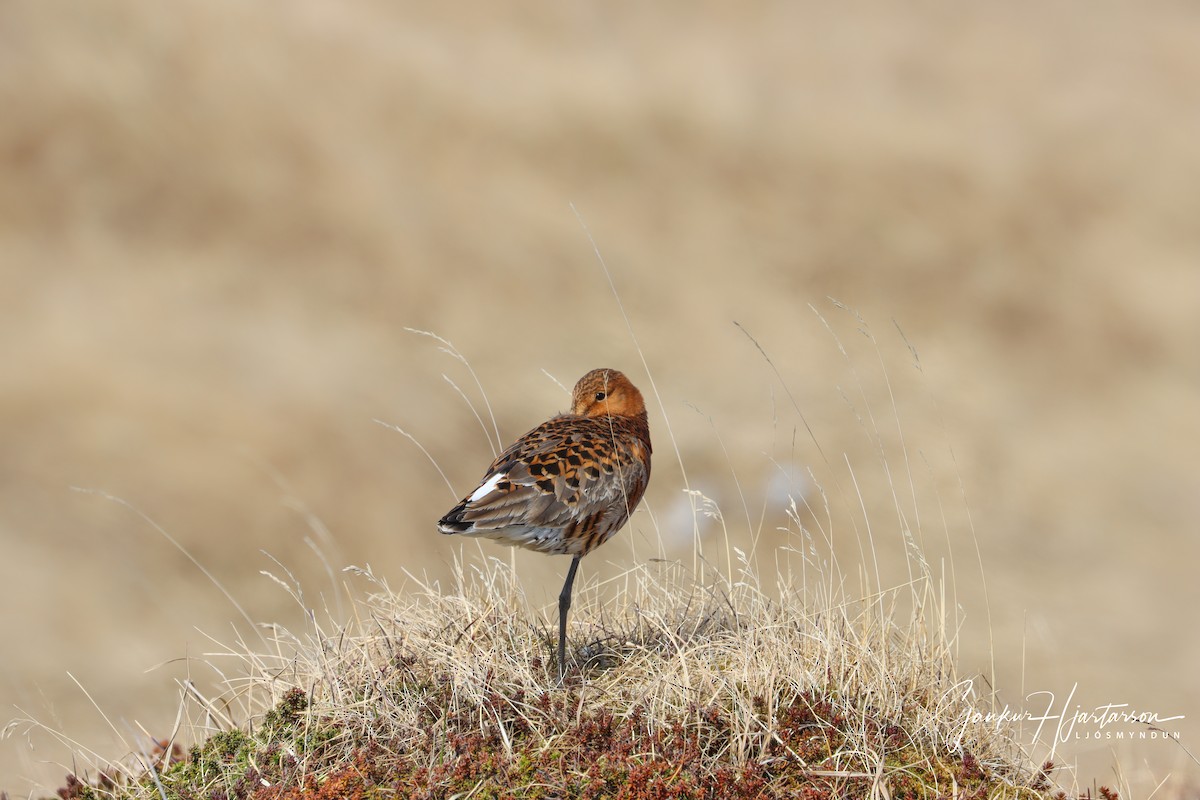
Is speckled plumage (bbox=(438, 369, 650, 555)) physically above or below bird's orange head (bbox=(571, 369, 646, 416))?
below

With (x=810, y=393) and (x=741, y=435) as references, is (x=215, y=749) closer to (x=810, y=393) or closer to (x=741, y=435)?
(x=741, y=435)

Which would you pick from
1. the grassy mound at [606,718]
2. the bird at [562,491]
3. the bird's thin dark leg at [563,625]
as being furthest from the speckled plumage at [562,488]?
the grassy mound at [606,718]

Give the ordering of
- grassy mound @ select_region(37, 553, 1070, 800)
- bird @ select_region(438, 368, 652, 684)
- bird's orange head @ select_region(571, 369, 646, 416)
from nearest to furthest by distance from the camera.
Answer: grassy mound @ select_region(37, 553, 1070, 800), bird @ select_region(438, 368, 652, 684), bird's orange head @ select_region(571, 369, 646, 416)

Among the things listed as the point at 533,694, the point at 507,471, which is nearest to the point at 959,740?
the point at 533,694

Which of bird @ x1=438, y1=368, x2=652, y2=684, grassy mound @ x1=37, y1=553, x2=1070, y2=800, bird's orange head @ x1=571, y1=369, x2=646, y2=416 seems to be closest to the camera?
grassy mound @ x1=37, y1=553, x2=1070, y2=800

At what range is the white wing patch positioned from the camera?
5121 millimetres

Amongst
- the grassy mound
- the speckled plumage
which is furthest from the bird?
the grassy mound

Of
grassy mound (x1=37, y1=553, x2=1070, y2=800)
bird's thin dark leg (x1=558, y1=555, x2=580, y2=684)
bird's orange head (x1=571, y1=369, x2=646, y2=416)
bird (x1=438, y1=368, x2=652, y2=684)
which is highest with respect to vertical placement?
bird's orange head (x1=571, y1=369, x2=646, y2=416)

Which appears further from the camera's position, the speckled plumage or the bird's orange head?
the bird's orange head

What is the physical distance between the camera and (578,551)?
5.54m

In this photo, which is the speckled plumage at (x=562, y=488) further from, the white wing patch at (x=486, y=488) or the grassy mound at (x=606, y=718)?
the grassy mound at (x=606, y=718)

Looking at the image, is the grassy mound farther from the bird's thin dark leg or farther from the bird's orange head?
the bird's orange head

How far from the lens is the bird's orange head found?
19.9 feet

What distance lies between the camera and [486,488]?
5.19 meters
